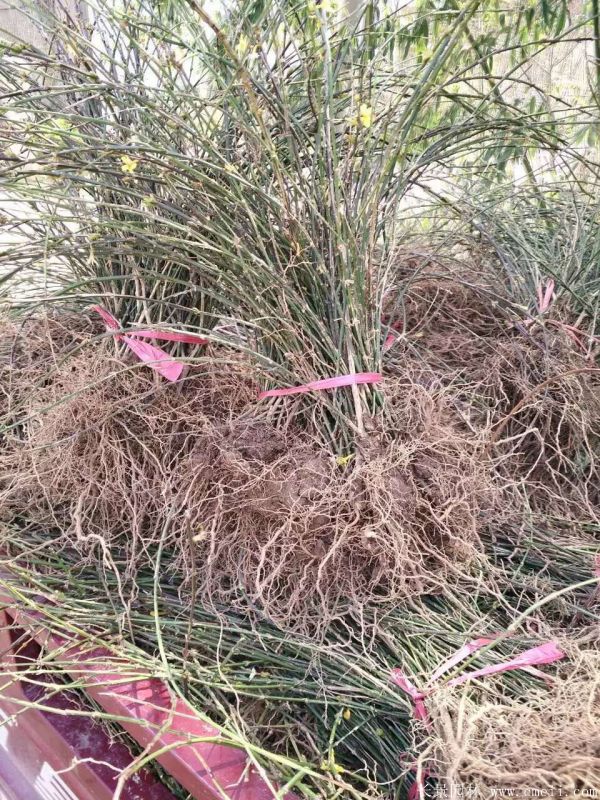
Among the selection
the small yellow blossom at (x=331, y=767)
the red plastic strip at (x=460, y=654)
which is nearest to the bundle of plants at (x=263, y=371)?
the red plastic strip at (x=460, y=654)

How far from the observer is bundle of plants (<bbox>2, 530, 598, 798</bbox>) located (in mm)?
729

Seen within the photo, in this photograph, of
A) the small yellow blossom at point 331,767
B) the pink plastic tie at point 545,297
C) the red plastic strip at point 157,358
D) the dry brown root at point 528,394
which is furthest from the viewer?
the pink plastic tie at point 545,297

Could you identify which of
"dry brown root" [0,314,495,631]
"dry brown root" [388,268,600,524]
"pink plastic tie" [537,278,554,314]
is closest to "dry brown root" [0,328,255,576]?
"dry brown root" [0,314,495,631]

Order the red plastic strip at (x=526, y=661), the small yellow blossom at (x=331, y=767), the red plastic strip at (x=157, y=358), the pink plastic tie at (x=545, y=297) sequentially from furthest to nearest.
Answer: the pink plastic tie at (x=545, y=297)
the red plastic strip at (x=157, y=358)
the red plastic strip at (x=526, y=661)
the small yellow blossom at (x=331, y=767)

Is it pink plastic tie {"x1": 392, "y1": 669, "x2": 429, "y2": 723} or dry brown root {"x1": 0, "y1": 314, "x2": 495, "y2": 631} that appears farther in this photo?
dry brown root {"x1": 0, "y1": 314, "x2": 495, "y2": 631}

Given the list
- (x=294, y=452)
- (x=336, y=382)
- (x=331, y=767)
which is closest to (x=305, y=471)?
(x=294, y=452)

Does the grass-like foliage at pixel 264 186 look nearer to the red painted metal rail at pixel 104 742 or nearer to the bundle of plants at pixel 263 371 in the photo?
the bundle of plants at pixel 263 371

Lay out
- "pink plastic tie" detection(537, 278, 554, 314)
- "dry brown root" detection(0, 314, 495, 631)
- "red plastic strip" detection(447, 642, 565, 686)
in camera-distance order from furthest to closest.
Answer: "pink plastic tie" detection(537, 278, 554, 314) < "dry brown root" detection(0, 314, 495, 631) < "red plastic strip" detection(447, 642, 565, 686)

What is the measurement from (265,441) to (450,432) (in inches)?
12.4

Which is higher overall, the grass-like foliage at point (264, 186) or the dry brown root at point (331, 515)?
the grass-like foliage at point (264, 186)

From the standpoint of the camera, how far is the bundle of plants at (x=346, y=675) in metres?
0.73

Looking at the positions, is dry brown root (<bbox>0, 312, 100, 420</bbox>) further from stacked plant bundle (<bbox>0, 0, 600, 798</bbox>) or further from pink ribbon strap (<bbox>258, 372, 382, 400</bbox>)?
pink ribbon strap (<bbox>258, 372, 382, 400</bbox>)

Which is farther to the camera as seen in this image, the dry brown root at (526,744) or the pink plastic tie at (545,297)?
the pink plastic tie at (545,297)

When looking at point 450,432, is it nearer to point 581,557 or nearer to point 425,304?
point 581,557
